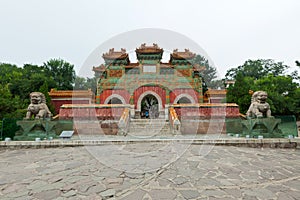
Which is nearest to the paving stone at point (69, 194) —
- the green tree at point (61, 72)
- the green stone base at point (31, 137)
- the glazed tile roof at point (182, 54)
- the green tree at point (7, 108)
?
the green stone base at point (31, 137)

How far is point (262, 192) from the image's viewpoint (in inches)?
92.9

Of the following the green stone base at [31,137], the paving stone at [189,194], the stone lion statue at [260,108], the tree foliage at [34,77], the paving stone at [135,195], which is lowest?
the paving stone at [189,194]

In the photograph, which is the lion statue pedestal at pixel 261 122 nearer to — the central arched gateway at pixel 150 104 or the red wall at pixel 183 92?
the red wall at pixel 183 92

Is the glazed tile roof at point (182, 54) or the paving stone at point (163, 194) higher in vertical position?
the glazed tile roof at point (182, 54)

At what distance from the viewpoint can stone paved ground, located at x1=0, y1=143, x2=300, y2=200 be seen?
2.30 m

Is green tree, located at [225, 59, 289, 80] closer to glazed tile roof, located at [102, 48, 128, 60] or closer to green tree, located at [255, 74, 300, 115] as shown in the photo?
green tree, located at [255, 74, 300, 115]

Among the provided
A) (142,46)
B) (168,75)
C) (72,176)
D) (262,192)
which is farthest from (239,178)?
(142,46)

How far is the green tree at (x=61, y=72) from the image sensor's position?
92.5ft

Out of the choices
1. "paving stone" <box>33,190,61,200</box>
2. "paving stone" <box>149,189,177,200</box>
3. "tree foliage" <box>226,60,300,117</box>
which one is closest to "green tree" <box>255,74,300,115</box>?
"tree foliage" <box>226,60,300,117</box>

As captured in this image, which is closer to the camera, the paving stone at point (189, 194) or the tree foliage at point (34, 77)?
the paving stone at point (189, 194)

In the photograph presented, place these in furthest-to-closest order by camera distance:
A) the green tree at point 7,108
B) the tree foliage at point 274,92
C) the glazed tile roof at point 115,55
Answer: the glazed tile roof at point 115,55, the tree foliage at point 274,92, the green tree at point 7,108

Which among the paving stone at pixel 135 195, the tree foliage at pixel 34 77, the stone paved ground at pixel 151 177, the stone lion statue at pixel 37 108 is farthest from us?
the tree foliage at pixel 34 77

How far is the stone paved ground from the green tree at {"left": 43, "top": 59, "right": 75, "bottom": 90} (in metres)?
26.5

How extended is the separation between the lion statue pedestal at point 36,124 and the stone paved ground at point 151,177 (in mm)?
2645
